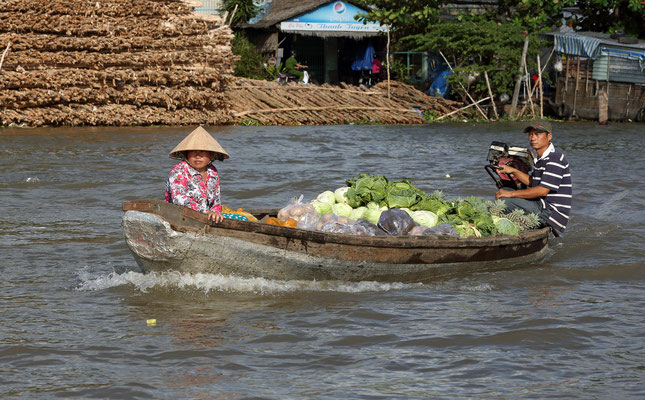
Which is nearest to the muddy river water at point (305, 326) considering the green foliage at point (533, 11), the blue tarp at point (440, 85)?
the green foliage at point (533, 11)

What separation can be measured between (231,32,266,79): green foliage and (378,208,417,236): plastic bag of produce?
1848 centimetres

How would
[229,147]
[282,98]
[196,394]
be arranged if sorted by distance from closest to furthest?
1. [196,394]
2. [229,147]
3. [282,98]

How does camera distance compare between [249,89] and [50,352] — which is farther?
[249,89]

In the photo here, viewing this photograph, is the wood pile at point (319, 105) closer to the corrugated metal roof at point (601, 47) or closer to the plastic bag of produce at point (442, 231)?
the corrugated metal roof at point (601, 47)

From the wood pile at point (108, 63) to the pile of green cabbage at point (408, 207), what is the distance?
11.9 m

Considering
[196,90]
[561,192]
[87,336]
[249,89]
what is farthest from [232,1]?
[87,336]

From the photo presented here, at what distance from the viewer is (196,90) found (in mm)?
18953

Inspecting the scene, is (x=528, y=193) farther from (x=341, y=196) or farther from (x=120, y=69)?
(x=120, y=69)

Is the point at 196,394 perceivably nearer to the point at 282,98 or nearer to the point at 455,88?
the point at 282,98

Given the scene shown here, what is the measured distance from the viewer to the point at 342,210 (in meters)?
7.00

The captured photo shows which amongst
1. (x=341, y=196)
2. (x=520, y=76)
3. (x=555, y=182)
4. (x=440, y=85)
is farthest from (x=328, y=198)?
(x=440, y=85)

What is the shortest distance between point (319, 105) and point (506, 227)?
13988 millimetres

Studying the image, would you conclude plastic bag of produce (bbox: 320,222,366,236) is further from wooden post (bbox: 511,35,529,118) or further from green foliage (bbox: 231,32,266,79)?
green foliage (bbox: 231,32,266,79)

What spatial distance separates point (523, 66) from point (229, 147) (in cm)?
882
